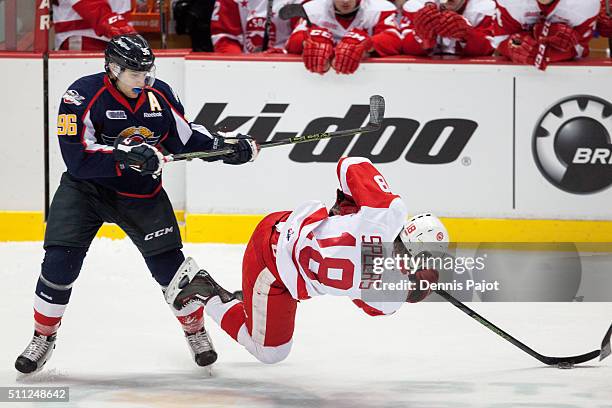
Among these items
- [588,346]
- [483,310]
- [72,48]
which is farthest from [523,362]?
[72,48]

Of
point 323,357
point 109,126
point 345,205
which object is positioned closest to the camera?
point 345,205

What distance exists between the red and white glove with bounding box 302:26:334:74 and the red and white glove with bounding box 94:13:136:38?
40.4 inches

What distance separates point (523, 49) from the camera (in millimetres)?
6359

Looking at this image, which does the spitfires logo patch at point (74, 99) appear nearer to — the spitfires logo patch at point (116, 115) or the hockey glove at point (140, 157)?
the spitfires logo patch at point (116, 115)

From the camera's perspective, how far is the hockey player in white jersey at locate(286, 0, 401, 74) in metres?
6.39

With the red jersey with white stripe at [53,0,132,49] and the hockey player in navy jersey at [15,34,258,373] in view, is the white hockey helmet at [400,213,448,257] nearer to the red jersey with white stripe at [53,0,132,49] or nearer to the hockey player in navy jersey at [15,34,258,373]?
the hockey player in navy jersey at [15,34,258,373]

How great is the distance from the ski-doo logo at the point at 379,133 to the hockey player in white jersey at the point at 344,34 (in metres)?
0.27

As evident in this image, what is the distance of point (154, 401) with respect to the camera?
3904mm

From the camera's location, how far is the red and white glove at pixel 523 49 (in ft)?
20.9

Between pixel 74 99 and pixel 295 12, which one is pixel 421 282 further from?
pixel 295 12

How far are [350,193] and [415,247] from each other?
279 mm

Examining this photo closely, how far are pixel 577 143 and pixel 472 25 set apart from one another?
880 mm

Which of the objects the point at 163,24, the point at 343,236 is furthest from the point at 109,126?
the point at 163,24

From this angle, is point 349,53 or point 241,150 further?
point 349,53
